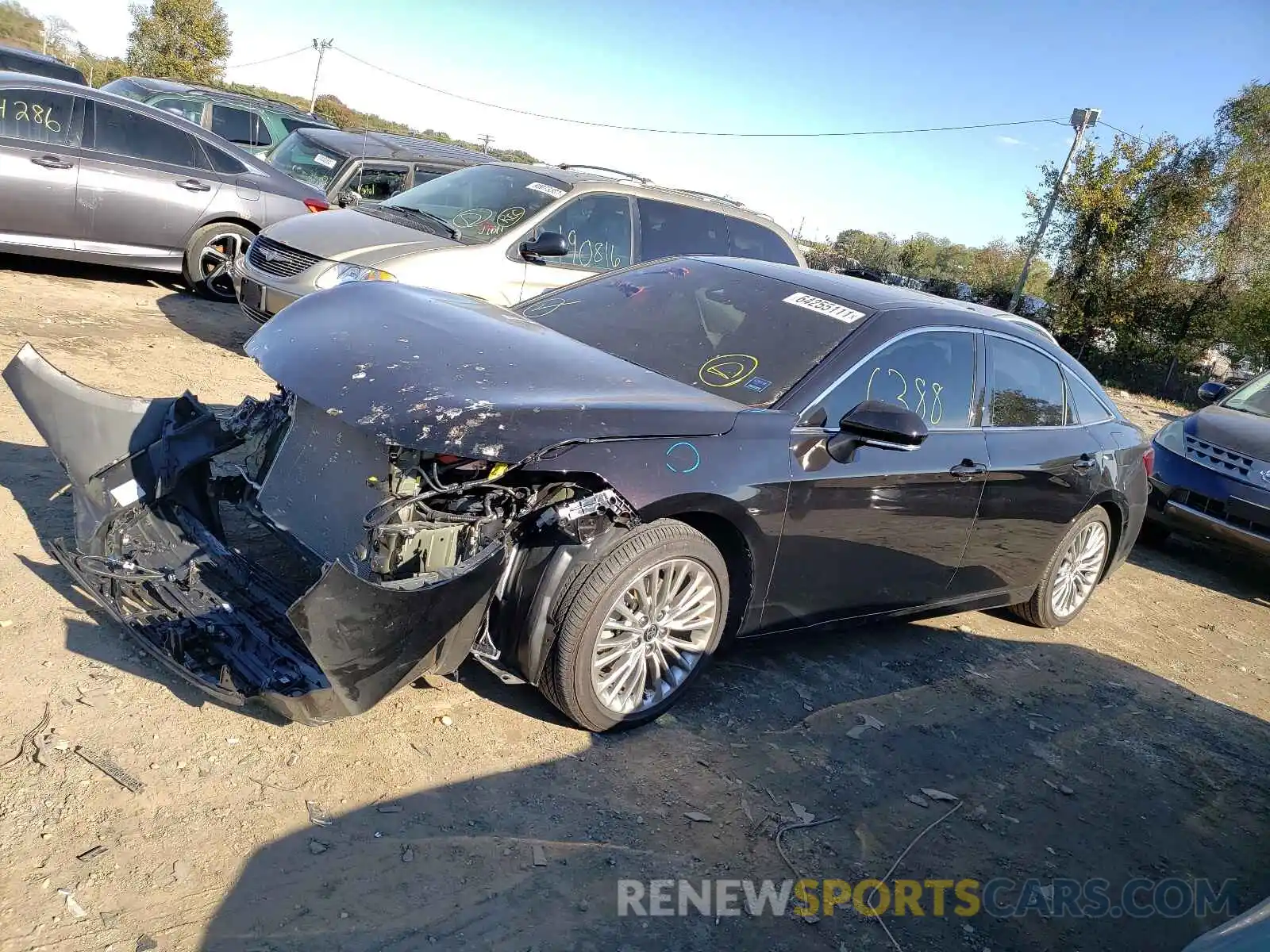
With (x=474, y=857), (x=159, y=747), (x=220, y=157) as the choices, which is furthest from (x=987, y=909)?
(x=220, y=157)

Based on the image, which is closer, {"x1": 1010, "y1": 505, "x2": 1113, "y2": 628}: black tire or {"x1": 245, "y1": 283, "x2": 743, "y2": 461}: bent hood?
{"x1": 245, "y1": 283, "x2": 743, "y2": 461}: bent hood

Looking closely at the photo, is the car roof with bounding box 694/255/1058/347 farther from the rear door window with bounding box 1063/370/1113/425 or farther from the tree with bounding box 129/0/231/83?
the tree with bounding box 129/0/231/83

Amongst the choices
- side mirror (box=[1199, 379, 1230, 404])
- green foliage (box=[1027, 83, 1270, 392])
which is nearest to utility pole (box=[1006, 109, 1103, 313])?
green foliage (box=[1027, 83, 1270, 392])

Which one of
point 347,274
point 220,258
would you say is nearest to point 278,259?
point 347,274

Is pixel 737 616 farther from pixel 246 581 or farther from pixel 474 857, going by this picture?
pixel 246 581

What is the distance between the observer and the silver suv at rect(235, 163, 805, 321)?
24.5 feet

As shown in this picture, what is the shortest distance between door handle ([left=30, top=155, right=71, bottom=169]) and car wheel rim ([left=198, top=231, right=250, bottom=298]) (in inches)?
54.1

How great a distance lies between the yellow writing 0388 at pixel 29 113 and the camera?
324 inches

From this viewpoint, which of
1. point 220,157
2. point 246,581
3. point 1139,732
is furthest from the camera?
point 220,157

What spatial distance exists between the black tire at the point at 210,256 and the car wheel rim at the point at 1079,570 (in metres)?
7.55

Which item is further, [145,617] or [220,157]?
[220,157]

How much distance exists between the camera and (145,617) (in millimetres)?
3502

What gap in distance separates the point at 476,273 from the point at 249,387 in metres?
1.89

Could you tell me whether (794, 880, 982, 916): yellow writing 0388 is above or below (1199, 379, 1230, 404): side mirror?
below
